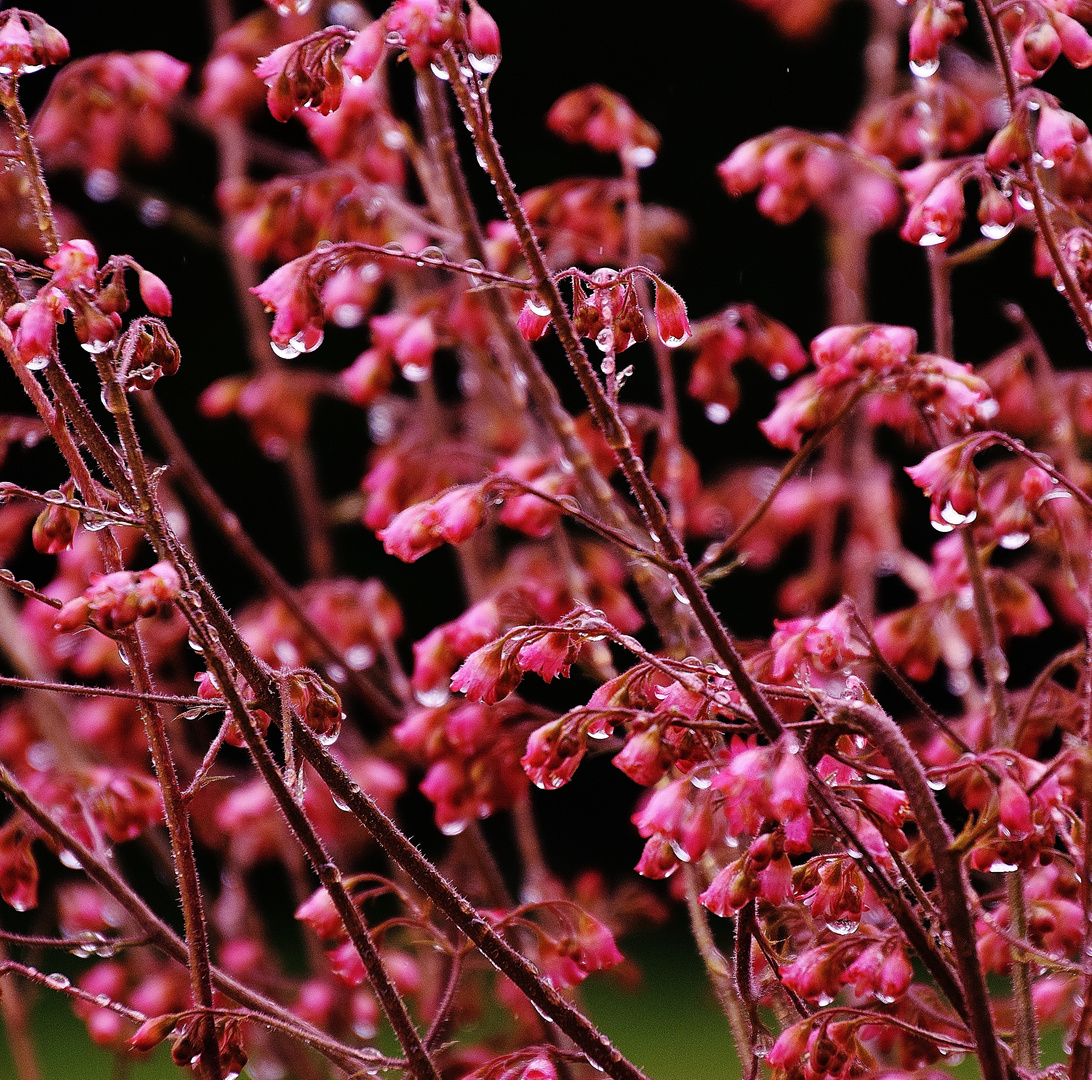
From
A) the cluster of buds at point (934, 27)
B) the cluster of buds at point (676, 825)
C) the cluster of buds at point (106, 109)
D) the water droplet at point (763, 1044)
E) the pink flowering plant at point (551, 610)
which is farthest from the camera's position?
the cluster of buds at point (106, 109)

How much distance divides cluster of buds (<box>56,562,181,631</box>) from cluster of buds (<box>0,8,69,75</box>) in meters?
0.47

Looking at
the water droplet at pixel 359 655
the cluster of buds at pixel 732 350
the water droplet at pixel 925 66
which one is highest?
the water droplet at pixel 925 66

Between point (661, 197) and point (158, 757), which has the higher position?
point (158, 757)

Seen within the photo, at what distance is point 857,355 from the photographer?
1.23 metres

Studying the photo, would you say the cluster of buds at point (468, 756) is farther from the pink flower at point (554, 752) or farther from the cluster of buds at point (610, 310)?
the cluster of buds at point (610, 310)

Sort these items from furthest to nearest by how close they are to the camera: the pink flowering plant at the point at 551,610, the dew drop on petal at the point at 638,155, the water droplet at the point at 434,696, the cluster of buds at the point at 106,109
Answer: the dew drop on petal at the point at 638,155, the cluster of buds at the point at 106,109, the water droplet at the point at 434,696, the pink flowering plant at the point at 551,610

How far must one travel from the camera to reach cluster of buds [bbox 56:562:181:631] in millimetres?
886

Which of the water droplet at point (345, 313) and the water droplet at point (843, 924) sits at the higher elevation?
the water droplet at point (345, 313)

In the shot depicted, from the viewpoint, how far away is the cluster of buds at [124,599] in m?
0.89

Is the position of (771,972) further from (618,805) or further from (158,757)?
(618,805)

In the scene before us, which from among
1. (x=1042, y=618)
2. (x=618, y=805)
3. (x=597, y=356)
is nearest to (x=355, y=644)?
(x=1042, y=618)

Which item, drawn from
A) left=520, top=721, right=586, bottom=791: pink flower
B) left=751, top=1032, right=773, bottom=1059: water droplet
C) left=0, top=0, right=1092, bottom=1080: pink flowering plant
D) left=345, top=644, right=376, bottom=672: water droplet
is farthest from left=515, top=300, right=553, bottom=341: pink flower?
left=345, top=644, right=376, bottom=672: water droplet

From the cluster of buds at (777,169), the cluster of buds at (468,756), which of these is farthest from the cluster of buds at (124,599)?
the cluster of buds at (777,169)

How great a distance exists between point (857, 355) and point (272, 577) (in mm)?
985
